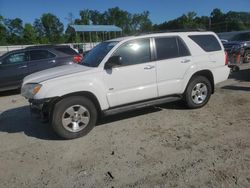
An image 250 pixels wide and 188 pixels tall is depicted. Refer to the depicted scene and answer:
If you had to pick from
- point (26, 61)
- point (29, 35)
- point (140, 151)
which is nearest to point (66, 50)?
point (26, 61)

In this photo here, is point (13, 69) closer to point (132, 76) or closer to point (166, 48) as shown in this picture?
point (132, 76)

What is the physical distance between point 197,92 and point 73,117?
3.06m

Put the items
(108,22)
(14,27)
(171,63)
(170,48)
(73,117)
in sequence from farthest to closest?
(108,22) → (14,27) → (170,48) → (171,63) → (73,117)

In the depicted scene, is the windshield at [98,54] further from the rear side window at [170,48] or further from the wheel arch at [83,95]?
the rear side window at [170,48]

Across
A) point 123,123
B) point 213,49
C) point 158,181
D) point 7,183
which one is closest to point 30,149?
point 7,183

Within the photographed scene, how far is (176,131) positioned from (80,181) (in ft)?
7.47

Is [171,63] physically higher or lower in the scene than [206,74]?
higher

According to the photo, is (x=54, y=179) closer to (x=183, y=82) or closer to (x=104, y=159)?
(x=104, y=159)

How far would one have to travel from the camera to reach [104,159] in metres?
4.38

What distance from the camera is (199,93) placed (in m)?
6.72

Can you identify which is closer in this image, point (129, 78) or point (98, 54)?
point (129, 78)

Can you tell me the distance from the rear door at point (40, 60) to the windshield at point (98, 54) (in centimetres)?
446

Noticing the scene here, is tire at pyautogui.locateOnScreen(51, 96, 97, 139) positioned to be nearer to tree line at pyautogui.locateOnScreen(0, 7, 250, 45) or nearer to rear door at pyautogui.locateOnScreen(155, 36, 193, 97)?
rear door at pyautogui.locateOnScreen(155, 36, 193, 97)

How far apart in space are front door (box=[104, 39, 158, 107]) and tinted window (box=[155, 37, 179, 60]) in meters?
0.25
